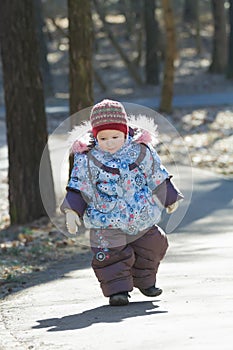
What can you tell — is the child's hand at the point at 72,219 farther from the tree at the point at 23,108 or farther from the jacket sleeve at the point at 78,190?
the tree at the point at 23,108

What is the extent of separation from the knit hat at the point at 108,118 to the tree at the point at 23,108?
5503 millimetres

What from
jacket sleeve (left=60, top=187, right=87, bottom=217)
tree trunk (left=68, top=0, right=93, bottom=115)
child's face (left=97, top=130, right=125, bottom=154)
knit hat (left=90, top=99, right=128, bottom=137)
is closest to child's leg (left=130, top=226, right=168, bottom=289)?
jacket sleeve (left=60, top=187, right=87, bottom=217)

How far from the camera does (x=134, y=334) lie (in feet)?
19.0

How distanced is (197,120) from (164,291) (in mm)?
15417

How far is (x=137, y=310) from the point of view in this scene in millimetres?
6797

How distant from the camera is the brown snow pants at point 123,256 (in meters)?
6.98

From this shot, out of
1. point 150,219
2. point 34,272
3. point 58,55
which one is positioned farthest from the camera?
point 58,55

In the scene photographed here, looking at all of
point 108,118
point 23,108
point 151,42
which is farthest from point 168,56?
point 108,118

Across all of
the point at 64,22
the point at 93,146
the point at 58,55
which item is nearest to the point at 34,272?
the point at 93,146

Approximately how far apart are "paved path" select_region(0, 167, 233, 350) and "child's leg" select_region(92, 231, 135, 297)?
0.47 feet

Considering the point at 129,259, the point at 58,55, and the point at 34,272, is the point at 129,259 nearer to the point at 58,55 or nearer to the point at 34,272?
the point at 34,272

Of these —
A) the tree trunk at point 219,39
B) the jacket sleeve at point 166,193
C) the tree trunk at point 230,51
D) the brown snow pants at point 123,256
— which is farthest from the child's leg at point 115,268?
the tree trunk at point 219,39

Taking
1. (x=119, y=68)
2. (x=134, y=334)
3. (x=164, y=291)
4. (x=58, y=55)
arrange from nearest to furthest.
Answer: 1. (x=134, y=334)
2. (x=164, y=291)
3. (x=119, y=68)
4. (x=58, y=55)

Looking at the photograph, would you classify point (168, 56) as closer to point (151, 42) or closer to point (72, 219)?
point (151, 42)
